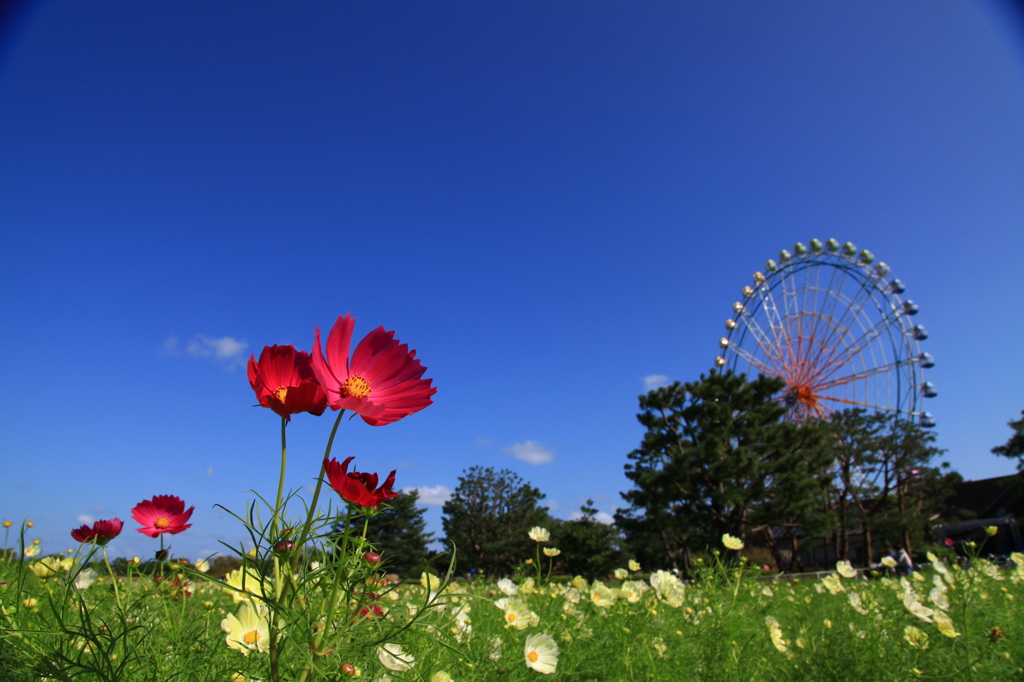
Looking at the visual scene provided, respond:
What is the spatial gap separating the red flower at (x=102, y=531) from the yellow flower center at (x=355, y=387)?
74 centimetres

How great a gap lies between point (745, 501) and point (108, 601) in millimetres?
16084

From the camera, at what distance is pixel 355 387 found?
1.99ft

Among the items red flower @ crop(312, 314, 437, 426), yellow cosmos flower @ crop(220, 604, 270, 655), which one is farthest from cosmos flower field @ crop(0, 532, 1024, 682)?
red flower @ crop(312, 314, 437, 426)

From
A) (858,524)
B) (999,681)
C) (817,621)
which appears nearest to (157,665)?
(999,681)

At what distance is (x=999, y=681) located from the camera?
5.95 feet

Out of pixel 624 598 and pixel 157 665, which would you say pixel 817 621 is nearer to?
pixel 624 598

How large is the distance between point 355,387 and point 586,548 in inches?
618

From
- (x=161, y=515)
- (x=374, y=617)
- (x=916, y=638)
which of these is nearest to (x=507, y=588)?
(x=916, y=638)

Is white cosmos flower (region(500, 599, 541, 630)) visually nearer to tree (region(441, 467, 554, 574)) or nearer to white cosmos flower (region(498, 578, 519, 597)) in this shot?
white cosmos flower (region(498, 578, 519, 597))

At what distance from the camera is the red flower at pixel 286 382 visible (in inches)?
22.5

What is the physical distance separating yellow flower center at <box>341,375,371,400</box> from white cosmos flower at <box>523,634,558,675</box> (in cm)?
101

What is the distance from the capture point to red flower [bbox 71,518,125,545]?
1.03 metres

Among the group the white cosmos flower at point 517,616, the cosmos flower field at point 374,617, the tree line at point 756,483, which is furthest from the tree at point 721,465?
the white cosmos flower at point 517,616

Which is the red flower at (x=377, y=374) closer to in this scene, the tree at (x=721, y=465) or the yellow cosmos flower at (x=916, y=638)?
the yellow cosmos flower at (x=916, y=638)
